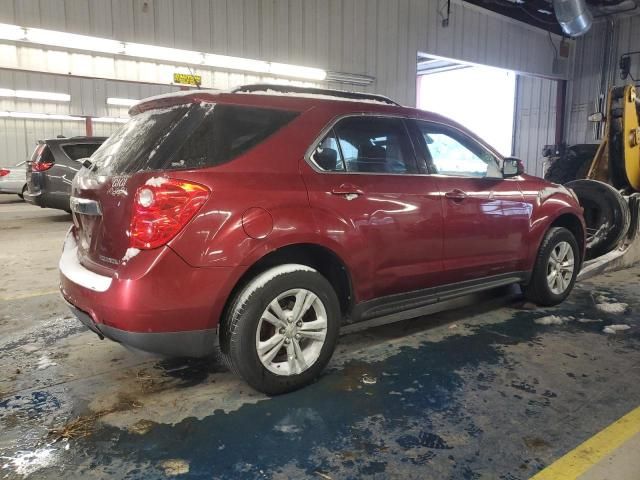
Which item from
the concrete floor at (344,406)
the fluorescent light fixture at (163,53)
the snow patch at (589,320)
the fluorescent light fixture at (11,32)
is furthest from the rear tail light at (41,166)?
the snow patch at (589,320)

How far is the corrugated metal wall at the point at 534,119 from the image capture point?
56.5 ft

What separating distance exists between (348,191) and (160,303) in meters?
1.19

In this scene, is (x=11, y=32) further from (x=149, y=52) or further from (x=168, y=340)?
(x=168, y=340)

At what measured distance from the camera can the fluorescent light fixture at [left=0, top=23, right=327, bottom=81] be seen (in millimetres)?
8422

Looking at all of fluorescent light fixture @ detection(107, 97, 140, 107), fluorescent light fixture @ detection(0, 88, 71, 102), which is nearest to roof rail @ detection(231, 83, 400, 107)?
fluorescent light fixture @ detection(107, 97, 140, 107)

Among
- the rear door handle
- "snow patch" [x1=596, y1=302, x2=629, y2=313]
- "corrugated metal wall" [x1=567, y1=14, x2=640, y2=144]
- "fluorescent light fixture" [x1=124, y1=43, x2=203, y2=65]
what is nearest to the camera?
the rear door handle

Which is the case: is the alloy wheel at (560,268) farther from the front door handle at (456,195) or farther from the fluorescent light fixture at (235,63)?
the fluorescent light fixture at (235,63)

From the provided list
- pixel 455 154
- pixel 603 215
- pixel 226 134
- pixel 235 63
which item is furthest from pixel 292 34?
pixel 226 134

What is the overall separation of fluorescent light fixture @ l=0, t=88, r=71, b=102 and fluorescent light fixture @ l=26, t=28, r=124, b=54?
16.6 m

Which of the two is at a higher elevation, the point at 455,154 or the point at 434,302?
the point at 455,154

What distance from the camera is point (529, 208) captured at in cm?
Answer: 407

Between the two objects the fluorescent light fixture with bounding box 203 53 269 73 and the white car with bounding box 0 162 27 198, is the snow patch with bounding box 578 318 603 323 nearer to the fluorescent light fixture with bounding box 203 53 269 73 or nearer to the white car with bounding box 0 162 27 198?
the fluorescent light fixture with bounding box 203 53 269 73

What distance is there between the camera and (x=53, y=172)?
32.7ft

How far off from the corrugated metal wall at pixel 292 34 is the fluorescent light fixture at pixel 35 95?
1556cm
